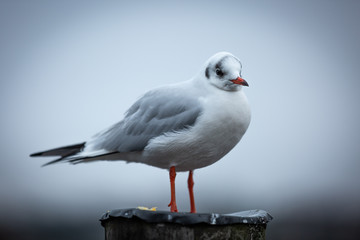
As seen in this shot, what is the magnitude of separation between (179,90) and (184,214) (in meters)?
1.67

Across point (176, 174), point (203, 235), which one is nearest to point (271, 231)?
point (176, 174)

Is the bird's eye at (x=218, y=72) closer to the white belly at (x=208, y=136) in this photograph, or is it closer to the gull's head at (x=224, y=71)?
the gull's head at (x=224, y=71)

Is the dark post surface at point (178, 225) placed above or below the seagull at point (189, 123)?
below

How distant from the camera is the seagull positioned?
477 centimetres

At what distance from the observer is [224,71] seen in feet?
15.9

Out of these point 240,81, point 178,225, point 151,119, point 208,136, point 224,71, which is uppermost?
point 224,71

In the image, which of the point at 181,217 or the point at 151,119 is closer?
the point at 181,217

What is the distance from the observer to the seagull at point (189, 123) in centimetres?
477

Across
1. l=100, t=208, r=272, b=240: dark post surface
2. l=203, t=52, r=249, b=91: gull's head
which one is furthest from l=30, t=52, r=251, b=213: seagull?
l=100, t=208, r=272, b=240: dark post surface

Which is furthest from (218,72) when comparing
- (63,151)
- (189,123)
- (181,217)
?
(63,151)

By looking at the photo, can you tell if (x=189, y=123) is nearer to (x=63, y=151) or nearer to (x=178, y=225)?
(x=178, y=225)

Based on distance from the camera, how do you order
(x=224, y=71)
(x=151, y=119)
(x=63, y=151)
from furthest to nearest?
(x=63, y=151) < (x=151, y=119) < (x=224, y=71)

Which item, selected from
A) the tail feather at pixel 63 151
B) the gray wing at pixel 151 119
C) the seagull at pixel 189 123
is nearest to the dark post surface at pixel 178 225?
the seagull at pixel 189 123

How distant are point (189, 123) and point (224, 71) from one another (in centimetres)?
64
